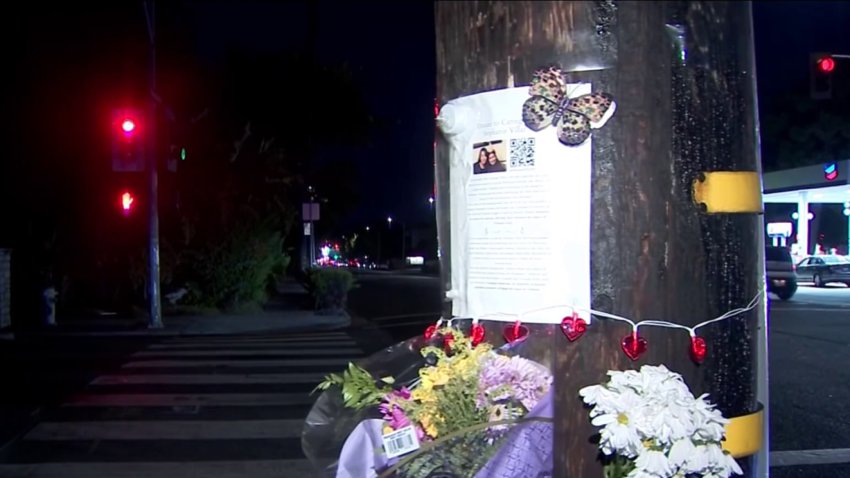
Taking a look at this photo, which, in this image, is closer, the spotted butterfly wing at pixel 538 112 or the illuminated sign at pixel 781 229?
the spotted butterfly wing at pixel 538 112

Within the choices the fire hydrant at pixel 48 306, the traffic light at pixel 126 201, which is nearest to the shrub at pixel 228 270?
the traffic light at pixel 126 201

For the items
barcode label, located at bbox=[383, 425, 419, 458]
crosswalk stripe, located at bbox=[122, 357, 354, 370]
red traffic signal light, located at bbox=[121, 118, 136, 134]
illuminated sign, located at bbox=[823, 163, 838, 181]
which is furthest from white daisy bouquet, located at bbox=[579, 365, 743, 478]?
illuminated sign, located at bbox=[823, 163, 838, 181]

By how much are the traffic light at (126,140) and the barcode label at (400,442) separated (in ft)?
52.7

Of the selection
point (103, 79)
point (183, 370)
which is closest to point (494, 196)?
point (183, 370)

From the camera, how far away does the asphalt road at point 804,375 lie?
7.00 m

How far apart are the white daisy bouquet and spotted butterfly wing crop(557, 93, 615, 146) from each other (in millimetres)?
584

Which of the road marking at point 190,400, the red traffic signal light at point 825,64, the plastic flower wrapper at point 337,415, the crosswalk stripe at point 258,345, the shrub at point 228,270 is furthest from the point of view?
the shrub at point 228,270

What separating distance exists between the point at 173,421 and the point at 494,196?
6689mm

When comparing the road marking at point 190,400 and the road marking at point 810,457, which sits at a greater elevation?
the road marking at point 190,400

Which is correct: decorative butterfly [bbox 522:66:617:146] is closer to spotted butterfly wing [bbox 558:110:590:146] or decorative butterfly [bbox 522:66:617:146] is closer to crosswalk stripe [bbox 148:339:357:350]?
spotted butterfly wing [bbox 558:110:590:146]

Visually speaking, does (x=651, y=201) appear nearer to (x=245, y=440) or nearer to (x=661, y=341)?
(x=661, y=341)

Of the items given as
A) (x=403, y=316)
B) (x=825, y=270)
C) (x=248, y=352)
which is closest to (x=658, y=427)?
(x=248, y=352)

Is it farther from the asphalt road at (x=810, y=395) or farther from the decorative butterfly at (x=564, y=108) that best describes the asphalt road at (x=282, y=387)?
the decorative butterfly at (x=564, y=108)

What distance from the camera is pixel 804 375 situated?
10.9m
